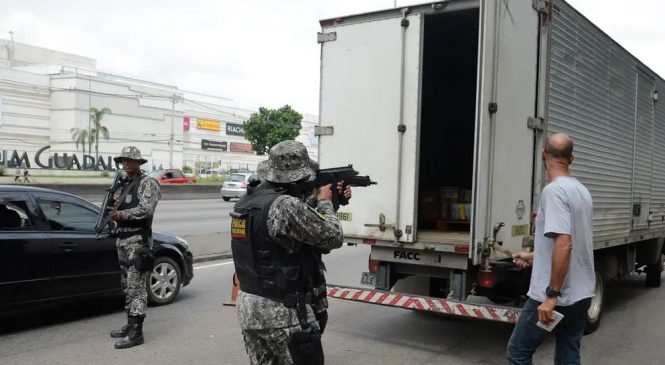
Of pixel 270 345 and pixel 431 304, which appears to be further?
pixel 431 304

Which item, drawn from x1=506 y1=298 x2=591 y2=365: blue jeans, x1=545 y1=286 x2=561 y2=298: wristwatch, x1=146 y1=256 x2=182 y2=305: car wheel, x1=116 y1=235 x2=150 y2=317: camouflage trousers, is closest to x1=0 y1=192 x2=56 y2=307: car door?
x1=116 y1=235 x2=150 y2=317: camouflage trousers

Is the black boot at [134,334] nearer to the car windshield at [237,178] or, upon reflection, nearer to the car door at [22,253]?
the car door at [22,253]

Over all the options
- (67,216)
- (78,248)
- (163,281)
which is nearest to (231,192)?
(163,281)

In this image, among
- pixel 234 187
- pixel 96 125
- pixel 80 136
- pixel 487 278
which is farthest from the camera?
pixel 80 136

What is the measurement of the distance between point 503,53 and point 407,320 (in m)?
3.28

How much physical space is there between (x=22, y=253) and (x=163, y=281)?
6.15 feet

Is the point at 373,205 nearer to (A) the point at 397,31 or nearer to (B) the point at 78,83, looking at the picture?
(A) the point at 397,31

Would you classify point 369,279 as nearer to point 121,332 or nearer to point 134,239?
point 134,239

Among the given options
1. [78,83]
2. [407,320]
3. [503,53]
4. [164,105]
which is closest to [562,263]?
[503,53]

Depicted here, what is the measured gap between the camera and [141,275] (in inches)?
214

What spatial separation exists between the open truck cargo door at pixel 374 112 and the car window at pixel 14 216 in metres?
3.04

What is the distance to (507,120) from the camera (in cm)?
489

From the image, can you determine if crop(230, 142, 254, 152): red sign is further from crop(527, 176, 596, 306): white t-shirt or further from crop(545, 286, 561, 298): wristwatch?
crop(545, 286, 561, 298): wristwatch

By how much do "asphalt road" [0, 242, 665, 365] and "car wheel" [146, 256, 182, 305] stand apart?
0.14 meters
